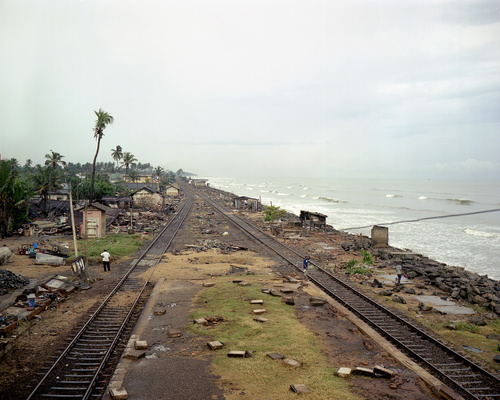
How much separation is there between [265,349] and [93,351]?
5.31 m

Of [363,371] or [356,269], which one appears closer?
[363,371]

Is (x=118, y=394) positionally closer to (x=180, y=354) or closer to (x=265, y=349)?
(x=180, y=354)

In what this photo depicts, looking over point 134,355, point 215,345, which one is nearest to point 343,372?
point 215,345

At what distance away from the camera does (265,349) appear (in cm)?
1059

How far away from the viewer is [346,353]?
35.0ft

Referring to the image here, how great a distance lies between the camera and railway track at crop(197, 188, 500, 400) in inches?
365

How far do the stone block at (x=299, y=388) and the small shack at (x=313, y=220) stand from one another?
30.4 m

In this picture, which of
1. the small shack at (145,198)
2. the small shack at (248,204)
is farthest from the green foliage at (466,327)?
the small shack at (145,198)

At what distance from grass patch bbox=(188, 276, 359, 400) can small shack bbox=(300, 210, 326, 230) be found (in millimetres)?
24264

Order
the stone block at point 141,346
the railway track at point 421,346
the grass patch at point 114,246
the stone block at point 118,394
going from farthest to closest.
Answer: the grass patch at point 114,246
the stone block at point 141,346
the railway track at point 421,346
the stone block at point 118,394

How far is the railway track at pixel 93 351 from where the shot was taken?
8430mm

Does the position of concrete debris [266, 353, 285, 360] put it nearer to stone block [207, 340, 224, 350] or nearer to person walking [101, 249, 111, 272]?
stone block [207, 340, 224, 350]

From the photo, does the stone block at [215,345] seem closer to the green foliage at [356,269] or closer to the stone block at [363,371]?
the stone block at [363,371]

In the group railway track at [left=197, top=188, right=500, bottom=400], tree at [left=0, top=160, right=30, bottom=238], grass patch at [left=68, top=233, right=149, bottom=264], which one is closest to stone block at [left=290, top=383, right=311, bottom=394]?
railway track at [left=197, top=188, right=500, bottom=400]
